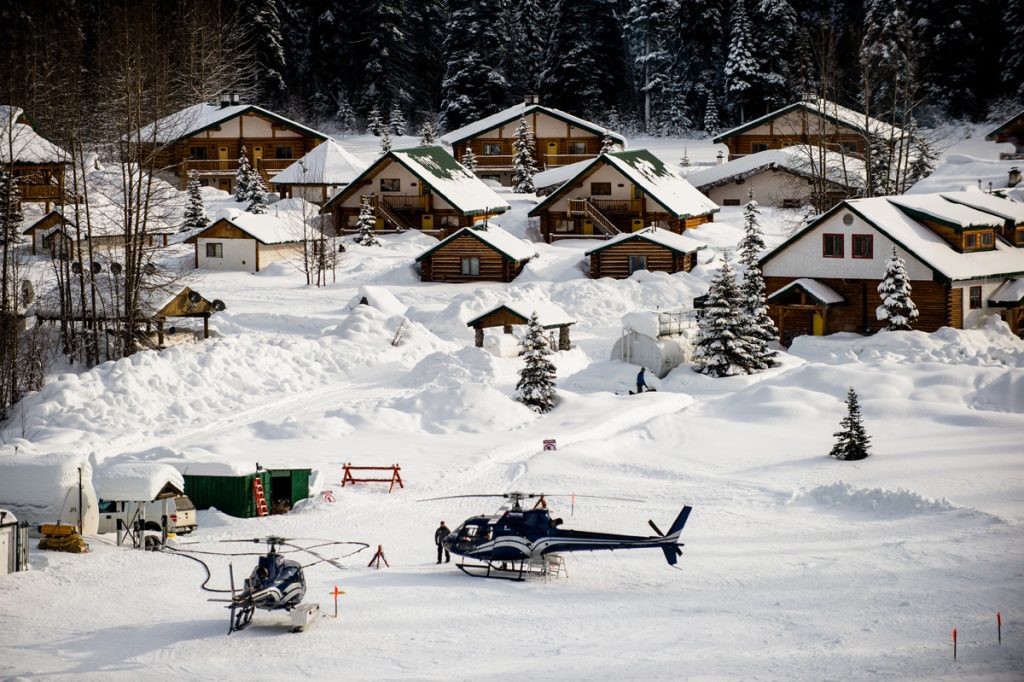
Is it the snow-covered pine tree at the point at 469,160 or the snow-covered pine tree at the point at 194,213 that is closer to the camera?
the snow-covered pine tree at the point at 194,213

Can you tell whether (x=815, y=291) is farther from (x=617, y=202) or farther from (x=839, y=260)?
(x=617, y=202)

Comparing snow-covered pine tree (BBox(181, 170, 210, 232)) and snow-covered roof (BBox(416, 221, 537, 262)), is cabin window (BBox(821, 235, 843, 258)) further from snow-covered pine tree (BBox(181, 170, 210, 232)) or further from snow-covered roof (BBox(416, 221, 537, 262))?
snow-covered pine tree (BBox(181, 170, 210, 232))

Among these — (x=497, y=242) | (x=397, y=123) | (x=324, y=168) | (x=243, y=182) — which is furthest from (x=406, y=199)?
(x=397, y=123)

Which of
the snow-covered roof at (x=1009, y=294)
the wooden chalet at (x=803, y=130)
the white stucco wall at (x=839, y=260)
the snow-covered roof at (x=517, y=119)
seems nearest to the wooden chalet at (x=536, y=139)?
the snow-covered roof at (x=517, y=119)

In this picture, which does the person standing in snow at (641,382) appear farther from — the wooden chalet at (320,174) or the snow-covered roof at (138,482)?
the wooden chalet at (320,174)

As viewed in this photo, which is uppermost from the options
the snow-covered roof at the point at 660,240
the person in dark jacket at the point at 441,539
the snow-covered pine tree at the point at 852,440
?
the snow-covered roof at the point at 660,240

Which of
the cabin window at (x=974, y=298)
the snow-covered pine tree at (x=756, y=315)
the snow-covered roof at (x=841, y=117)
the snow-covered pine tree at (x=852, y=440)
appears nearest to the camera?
the snow-covered pine tree at (x=852, y=440)

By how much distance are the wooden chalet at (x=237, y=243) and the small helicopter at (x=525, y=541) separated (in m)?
35.3

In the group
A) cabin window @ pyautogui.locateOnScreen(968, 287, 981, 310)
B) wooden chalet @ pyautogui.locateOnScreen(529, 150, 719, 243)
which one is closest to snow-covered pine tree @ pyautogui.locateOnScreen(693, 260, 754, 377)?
cabin window @ pyautogui.locateOnScreen(968, 287, 981, 310)

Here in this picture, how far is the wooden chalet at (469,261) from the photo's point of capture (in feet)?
186

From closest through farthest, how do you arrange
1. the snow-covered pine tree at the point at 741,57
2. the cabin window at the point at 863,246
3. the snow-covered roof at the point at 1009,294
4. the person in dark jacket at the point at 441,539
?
the person in dark jacket at the point at 441,539, the snow-covered roof at the point at 1009,294, the cabin window at the point at 863,246, the snow-covered pine tree at the point at 741,57

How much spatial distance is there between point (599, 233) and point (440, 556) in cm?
4147

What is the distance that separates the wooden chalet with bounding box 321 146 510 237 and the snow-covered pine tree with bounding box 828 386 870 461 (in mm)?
34863

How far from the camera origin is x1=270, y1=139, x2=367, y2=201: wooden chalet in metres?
68.5
